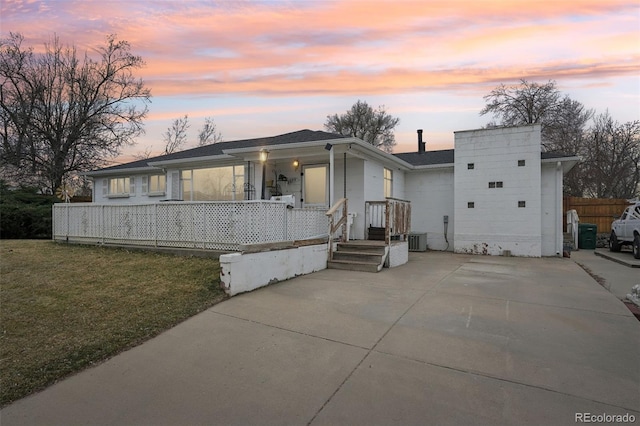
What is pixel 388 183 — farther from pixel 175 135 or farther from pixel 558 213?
pixel 175 135

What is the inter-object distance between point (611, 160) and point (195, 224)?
3000 cm

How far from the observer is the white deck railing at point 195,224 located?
716 cm

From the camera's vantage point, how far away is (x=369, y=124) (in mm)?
33125

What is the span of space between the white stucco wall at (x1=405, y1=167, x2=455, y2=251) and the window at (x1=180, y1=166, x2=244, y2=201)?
709 centimetres

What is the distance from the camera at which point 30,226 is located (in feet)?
43.9

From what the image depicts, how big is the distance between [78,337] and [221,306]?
1.81 meters

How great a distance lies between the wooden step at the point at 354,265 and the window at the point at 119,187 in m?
12.7

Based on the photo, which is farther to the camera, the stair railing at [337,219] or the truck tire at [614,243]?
the truck tire at [614,243]

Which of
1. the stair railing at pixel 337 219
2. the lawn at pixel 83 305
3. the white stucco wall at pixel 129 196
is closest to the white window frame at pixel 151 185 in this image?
the white stucco wall at pixel 129 196

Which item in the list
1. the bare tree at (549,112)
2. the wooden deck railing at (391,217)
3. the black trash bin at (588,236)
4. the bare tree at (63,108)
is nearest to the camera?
the wooden deck railing at (391,217)

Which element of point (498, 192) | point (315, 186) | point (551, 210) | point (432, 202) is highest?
point (315, 186)

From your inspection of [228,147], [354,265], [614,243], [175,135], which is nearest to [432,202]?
[614,243]

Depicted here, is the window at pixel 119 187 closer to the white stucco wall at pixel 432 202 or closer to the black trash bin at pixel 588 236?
the white stucco wall at pixel 432 202

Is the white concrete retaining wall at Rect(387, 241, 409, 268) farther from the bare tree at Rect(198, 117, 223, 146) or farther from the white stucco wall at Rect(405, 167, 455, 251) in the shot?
the bare tree at Rect(198, 117, 223, 146)
